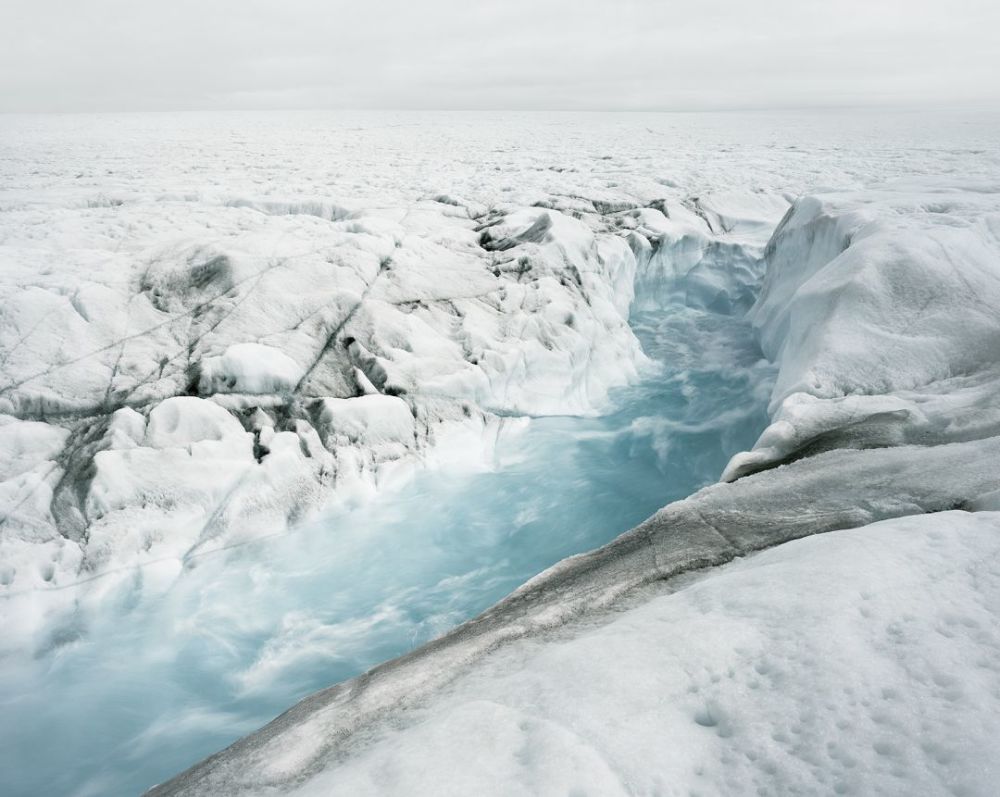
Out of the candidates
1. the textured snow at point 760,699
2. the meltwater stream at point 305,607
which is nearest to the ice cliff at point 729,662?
the textured snow at point 760,699

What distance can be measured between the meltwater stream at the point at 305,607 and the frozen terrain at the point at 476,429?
0.13 ft

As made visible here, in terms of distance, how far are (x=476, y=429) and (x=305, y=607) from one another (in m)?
2.24

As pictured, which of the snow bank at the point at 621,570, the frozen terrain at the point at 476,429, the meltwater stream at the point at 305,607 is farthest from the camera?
the meltwater stream at the point at 305,607

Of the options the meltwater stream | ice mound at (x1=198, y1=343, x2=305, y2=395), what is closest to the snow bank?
the meltwater stream

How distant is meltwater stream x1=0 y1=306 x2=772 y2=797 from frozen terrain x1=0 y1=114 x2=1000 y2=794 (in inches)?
1.5

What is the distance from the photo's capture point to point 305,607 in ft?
13.3

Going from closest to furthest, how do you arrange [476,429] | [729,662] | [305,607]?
[729,662], [305,607], [476,429]

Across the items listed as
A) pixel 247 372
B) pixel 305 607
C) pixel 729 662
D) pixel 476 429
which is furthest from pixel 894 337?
pixel 247 372

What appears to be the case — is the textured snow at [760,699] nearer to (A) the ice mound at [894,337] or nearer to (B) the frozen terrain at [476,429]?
(B) the frozen terrain at [476,429]

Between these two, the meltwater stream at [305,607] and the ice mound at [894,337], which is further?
the ice mound at [894,337]

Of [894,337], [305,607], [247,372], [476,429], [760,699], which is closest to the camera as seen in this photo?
[760,699]

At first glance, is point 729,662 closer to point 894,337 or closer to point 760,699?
point 760,699

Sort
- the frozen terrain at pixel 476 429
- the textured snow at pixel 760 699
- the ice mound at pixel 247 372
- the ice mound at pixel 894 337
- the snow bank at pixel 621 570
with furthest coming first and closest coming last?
the ice mound at pixel 247 372
the ice mound at pixel 894 337
the snow bank at pixel 621 570
the frozen terrain at pixel 476 429
the textured snow at pixel 760 699

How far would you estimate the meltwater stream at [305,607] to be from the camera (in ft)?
11.0
